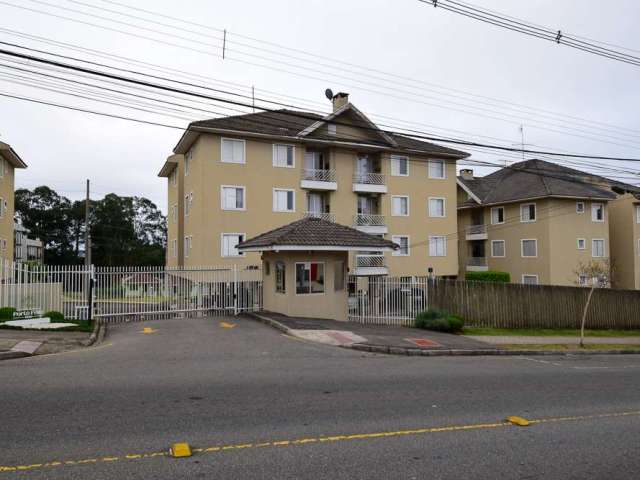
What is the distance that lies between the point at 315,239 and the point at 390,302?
3.96m

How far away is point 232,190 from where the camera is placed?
103ft

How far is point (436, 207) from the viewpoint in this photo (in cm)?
3850

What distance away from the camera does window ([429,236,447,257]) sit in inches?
1501

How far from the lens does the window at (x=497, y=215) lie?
142ft

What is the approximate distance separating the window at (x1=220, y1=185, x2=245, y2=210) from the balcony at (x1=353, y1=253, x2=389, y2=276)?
810 cm

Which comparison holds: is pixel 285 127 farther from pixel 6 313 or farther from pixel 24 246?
pixel 24 246

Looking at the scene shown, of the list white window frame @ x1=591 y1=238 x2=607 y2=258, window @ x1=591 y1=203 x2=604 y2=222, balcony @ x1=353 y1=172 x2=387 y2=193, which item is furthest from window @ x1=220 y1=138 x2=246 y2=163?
white window frame @ x1=591 y1=238 x2=607 y2=258

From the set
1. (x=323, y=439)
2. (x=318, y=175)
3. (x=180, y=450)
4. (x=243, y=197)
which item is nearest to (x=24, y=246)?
(x=243, y=197)

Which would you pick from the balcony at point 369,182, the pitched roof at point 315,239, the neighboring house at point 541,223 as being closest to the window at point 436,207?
the balcony at point 369,182

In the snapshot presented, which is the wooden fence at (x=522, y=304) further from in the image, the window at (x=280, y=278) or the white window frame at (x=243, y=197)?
the white window frame at (x=243, y=197)

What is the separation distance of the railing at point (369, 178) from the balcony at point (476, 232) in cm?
1232

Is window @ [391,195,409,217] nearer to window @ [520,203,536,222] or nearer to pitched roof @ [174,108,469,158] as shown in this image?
pitched roof @ [174,108,469,158]

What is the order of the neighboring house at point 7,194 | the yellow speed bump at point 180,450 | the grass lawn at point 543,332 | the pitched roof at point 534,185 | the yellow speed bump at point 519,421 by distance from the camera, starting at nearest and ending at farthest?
the yellow speed bump at point 180,450
the yellow speed bump at point 519,421
the grass lawn at point 543,332
the neighboring house at point 7,194
the pitched roof at point 534,185

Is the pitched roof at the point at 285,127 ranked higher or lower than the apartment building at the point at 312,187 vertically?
higher
